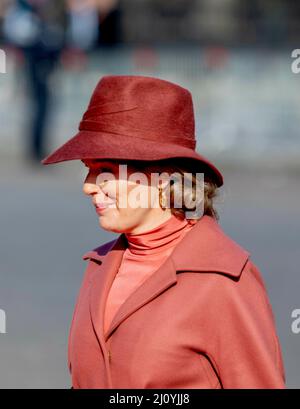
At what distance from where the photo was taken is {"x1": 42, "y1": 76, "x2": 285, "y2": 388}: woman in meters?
3.18

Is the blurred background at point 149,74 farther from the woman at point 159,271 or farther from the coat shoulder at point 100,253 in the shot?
the woman at point 159,271

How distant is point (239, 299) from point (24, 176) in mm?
11830

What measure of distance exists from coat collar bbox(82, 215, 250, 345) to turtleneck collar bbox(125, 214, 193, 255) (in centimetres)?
4

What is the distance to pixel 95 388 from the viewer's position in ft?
10.8

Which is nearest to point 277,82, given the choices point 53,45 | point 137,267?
point 53,45

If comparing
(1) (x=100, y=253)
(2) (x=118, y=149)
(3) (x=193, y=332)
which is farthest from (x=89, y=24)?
(3) (x=193, y=332)

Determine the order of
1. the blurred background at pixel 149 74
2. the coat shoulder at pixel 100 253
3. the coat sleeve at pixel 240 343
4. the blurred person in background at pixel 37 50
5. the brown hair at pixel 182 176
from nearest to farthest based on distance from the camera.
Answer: the coat sleeve at pixel 240 343, the brown hair at pixel 182 176, the coat shoulder at pixel 100 253, the blurred background at pixel 149 74, the blurred person in background at pixel 37 50

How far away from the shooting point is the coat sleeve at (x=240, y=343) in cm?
316

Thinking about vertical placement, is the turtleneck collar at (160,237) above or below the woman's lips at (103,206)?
below

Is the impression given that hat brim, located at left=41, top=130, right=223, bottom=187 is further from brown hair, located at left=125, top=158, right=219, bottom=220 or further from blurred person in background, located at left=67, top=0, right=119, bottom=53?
blurred person in background, located at left=67, top=0, right=119, bottom=53

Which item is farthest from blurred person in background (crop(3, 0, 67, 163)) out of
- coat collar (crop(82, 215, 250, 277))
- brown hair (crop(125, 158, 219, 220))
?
coat collar (crop(82, 215, 250, 277))

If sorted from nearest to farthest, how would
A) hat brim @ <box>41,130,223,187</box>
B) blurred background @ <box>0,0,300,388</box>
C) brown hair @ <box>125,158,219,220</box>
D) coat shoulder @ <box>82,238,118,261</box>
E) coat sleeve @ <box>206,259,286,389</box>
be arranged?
coat sleeve @ <box>206,259,286,389</box> → hat brim @ <box>41,130,223,187</box> → brown hair @ <box>125,158,219,220</box> → coat shoulder @ <box>82,238,118,261</box> → blurred background @ <box>0,0,300,388</box>

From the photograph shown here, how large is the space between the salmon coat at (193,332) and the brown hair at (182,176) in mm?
149

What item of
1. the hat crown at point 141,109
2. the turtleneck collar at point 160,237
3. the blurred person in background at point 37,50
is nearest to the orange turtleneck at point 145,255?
the turtleneck collar at point 160,237
